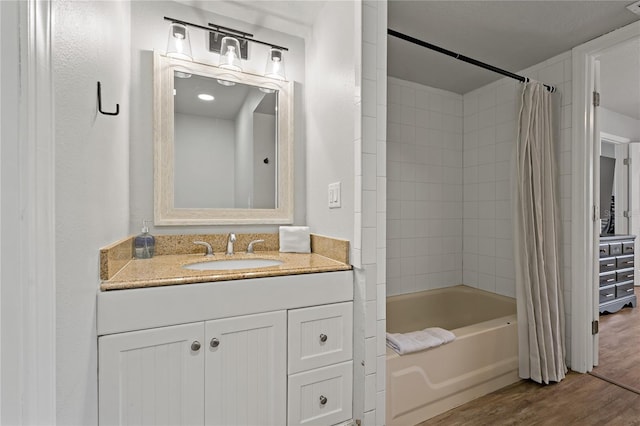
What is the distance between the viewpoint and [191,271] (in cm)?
123

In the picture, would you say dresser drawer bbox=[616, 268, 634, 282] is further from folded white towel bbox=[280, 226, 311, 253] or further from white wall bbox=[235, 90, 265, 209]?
white wall bbox=[235, 90, 265, 209]

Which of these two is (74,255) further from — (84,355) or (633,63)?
(633,63)

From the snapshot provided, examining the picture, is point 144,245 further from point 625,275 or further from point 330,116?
point 625,275

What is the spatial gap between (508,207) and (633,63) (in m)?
1.47

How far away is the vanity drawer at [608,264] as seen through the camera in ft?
10.3

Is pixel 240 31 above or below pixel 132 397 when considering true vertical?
above

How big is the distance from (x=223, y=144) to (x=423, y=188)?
5.84 feet

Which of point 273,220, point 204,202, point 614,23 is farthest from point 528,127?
point 204,202

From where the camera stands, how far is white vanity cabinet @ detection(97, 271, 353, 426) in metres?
1.02

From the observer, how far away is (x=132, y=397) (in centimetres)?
103

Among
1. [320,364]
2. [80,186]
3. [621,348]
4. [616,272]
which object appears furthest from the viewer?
[616,272]

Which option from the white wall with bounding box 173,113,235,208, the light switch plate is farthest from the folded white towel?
the white wall with bounding box 173,113,235,208

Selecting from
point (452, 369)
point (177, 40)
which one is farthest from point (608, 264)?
point (177, 40)

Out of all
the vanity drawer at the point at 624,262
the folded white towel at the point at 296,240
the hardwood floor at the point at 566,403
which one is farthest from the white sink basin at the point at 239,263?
the vanity drawer at the point at 624,262
